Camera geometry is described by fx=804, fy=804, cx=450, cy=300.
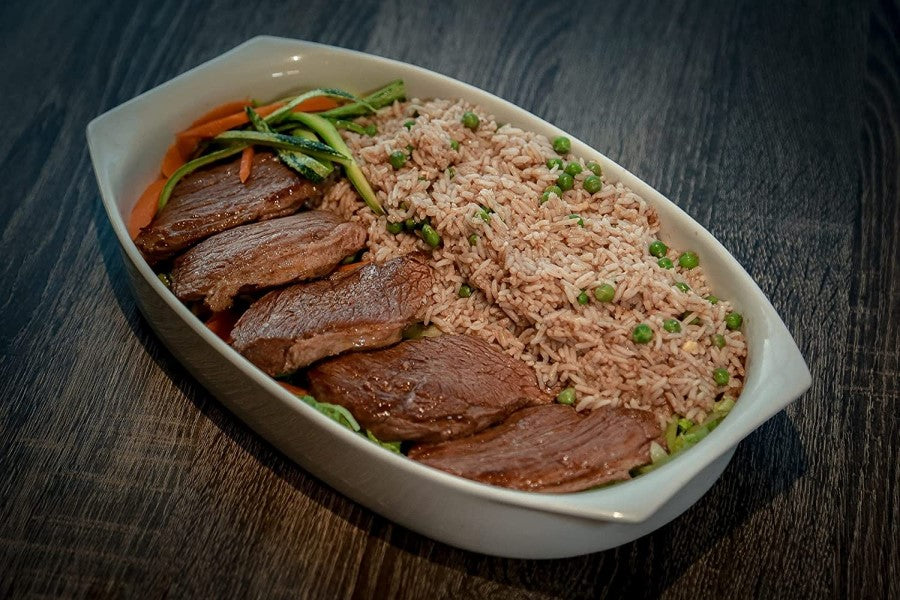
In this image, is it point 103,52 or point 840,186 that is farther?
point 103,52

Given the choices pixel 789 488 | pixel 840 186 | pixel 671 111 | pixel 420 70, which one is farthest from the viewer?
pixel 671 111

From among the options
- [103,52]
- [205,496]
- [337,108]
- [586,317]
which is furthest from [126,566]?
[103,52]

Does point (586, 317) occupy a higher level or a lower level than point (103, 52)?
lower

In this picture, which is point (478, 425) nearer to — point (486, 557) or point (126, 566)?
point (486, 557)

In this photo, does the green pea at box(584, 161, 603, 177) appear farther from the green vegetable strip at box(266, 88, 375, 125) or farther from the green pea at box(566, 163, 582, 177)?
the green vegetable strip at box(266, 88, 375, 125)

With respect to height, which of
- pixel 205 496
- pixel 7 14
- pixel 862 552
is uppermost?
pixel 7 14

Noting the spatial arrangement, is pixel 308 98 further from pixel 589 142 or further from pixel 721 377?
pixel 721 377
